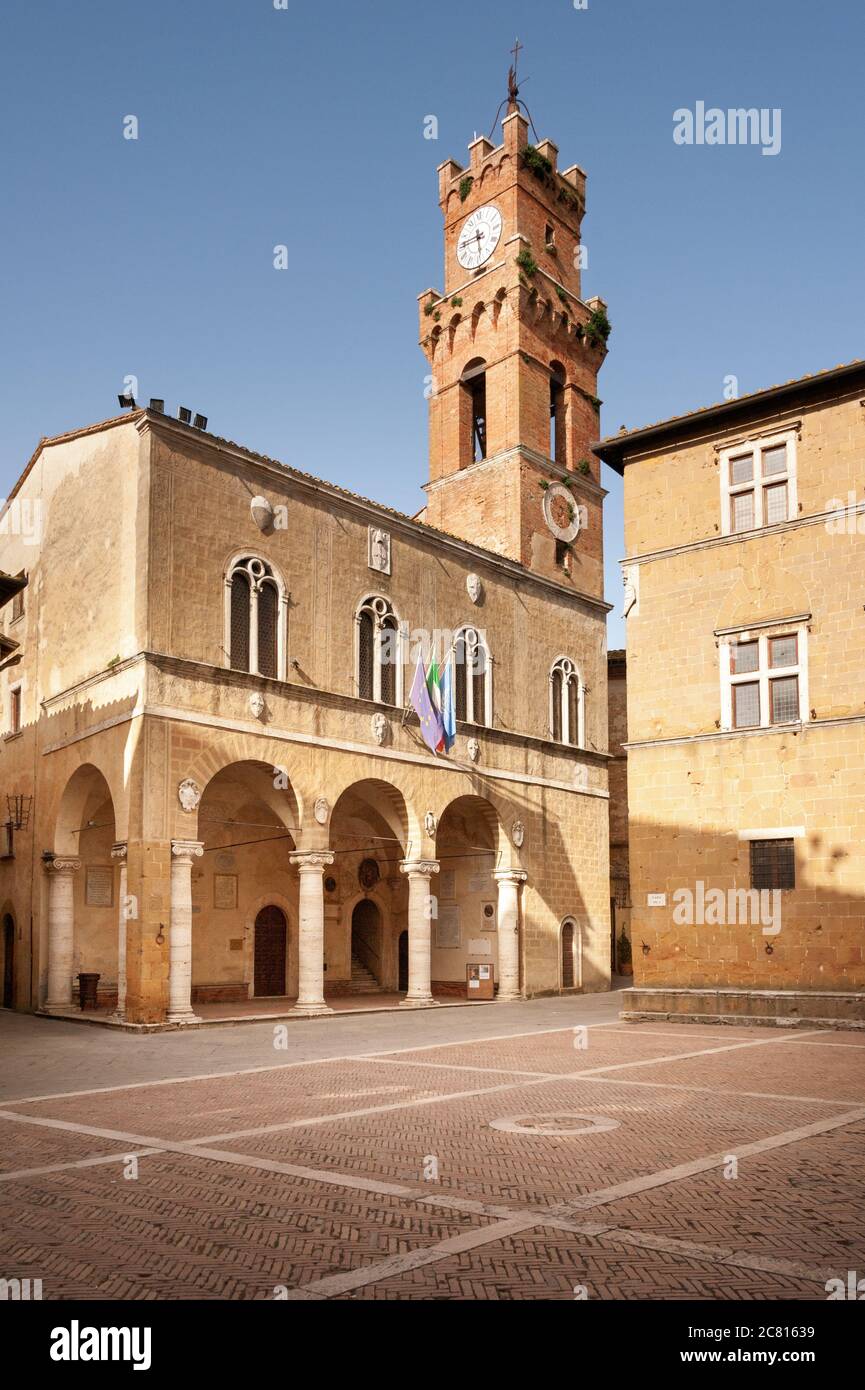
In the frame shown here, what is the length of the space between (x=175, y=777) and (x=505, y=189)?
82.3 ft

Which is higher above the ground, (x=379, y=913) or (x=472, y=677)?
(x=472, y=677)

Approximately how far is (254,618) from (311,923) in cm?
673

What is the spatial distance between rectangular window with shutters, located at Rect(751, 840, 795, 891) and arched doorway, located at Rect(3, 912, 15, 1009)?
58.2 ft

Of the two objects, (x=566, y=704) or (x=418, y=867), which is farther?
(x=566, y=704)

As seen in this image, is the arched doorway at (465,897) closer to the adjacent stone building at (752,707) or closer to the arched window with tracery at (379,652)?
the arched window with tracery at (379,652)

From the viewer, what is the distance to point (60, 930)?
2566 cm

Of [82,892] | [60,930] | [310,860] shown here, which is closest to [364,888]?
[310,860]

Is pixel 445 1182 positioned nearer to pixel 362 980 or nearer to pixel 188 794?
pixel 188 794

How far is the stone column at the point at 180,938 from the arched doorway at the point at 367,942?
35.1 feet

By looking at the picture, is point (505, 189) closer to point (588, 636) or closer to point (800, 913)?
point (588, 636)
